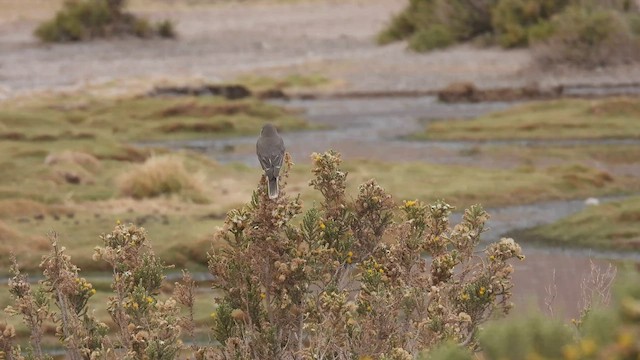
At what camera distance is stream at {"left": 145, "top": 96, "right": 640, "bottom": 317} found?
59.4 feet

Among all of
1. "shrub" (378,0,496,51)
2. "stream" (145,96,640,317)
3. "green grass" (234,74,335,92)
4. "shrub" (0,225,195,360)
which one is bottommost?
"stream" (145,96,640,317)

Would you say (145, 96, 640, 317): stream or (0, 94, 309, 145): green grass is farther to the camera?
(0, 94, 309, 145): green grass

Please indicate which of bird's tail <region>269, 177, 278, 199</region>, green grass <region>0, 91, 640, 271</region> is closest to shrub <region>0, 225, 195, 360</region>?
bird's tail <region>269, 177, 278, 199</region>

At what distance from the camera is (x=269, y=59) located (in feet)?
177

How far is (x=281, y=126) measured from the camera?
37.4 m

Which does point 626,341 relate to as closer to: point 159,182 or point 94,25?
point 159,182

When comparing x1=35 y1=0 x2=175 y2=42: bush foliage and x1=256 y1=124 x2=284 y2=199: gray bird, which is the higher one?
x1=256 y1=124 x2=284 y2=199: gray bird

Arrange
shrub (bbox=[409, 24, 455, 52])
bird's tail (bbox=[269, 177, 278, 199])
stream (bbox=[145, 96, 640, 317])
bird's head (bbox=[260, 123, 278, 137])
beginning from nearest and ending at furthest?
bird's tail (bbox=[269, 177, 278, 199]) → bird's head (bbox=[260, 123, 278, 137]) → stream (bbox=[145, 96, 640, 317]) → shrub (bbox=[409, 24, 455, 52])

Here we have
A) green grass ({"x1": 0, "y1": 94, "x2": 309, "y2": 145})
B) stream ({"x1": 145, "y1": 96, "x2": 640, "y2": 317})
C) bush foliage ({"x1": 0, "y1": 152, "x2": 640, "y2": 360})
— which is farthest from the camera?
green grass ({"x1": 0, "y1": 94, "x2": 309, "y2": 145})

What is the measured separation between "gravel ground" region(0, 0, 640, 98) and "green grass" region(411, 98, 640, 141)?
24.8 feet

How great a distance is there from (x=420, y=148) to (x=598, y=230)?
41.2 feet

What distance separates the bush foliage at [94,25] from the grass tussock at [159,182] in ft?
117

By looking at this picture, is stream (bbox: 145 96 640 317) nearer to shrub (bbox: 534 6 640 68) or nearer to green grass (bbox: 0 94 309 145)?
green grass (bbox: 0 94 309 145)

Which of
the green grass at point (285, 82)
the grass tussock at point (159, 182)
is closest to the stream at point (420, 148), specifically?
the green grass at point (285, 82)
